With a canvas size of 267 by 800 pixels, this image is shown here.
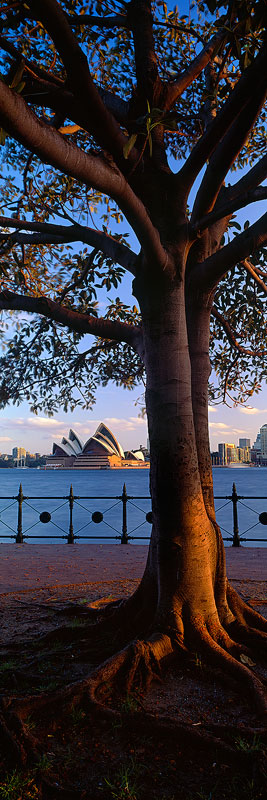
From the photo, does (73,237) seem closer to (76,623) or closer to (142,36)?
(142,36)

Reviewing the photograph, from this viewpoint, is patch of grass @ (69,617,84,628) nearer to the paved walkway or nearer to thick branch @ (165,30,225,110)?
the paved walkway

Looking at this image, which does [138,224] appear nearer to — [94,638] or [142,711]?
[142,711]

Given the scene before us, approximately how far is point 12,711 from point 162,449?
106 inches

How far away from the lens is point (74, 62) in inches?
140

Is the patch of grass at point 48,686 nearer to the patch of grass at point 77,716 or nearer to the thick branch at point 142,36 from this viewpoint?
the patch of grass at point 77,716

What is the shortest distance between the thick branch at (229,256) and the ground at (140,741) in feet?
13.9

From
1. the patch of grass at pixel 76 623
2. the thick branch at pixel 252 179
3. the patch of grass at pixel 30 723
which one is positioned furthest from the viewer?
the patch of grass at pixel 76 623

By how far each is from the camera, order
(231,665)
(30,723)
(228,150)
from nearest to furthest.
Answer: (30,723), (231,665), (228,150)

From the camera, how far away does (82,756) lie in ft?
12.0

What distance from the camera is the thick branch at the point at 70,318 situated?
271 inches

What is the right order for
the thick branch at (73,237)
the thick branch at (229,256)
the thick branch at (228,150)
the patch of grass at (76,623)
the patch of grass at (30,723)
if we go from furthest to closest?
the patch of grass at (76,623) → the thick branch at (73,237) → the thick branch at (229,256) → the thick branch at (228,150) → the patch of grass at (30,723)

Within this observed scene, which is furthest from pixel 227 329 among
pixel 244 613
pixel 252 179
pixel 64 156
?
pixel 64 156

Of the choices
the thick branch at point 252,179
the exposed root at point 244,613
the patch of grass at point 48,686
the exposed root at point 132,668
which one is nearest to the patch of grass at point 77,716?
the exposed root at point 132,668

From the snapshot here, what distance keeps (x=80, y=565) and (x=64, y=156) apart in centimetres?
1057
